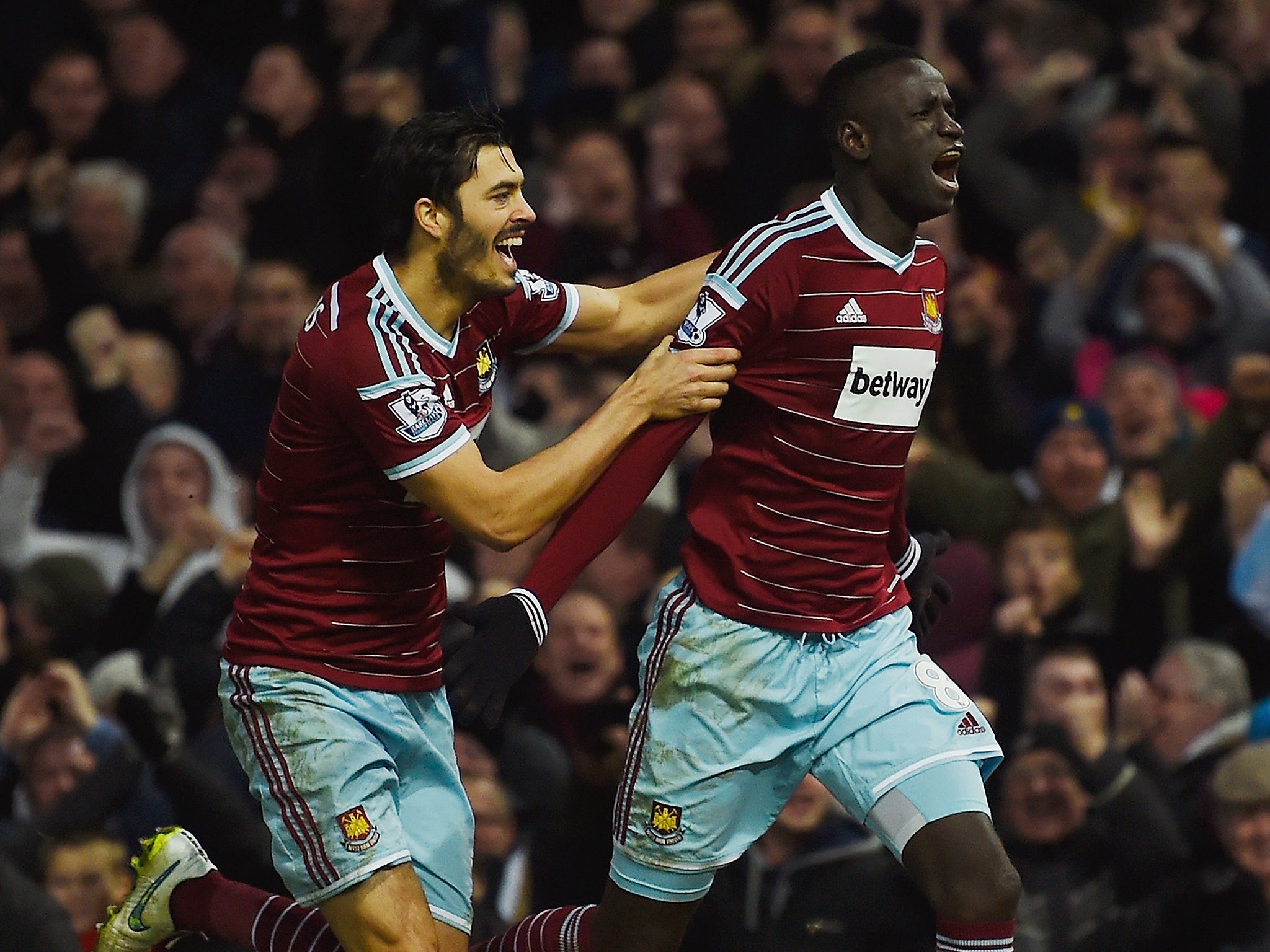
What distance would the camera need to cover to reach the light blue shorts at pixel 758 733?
4.43m

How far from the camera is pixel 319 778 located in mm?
4457


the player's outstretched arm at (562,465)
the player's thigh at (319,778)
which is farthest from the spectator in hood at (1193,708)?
the player's thigh at (319,778)

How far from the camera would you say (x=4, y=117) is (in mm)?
10727

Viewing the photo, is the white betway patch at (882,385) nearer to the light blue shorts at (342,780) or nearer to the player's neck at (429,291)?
the player's neck at (429,291)

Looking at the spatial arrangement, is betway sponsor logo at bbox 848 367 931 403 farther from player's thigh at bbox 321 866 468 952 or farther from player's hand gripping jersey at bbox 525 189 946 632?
player's thigh at bbox 321 866 468 952

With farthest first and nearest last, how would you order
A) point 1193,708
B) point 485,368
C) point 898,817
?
point 1193,708
point 485,368
point 898,817

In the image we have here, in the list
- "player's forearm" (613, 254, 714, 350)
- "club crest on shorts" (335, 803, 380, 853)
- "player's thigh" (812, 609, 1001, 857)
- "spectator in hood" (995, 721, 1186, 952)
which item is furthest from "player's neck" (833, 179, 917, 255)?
"spectator in hood" (995, 721, 1186, 952)

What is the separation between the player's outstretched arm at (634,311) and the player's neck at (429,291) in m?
0.48

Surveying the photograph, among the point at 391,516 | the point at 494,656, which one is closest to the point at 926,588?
the point at 494,656

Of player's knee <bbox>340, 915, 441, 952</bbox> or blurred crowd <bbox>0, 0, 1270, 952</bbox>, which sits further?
blurred crowd <bbox>0, 0, 1270, 952</bbox>

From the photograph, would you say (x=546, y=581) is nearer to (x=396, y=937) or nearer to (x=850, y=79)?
(x=396, y=937)

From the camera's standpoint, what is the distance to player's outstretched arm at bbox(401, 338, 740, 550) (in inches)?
171

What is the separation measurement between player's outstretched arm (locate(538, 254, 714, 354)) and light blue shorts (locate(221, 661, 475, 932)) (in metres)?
0.85

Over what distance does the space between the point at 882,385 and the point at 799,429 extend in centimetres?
18
